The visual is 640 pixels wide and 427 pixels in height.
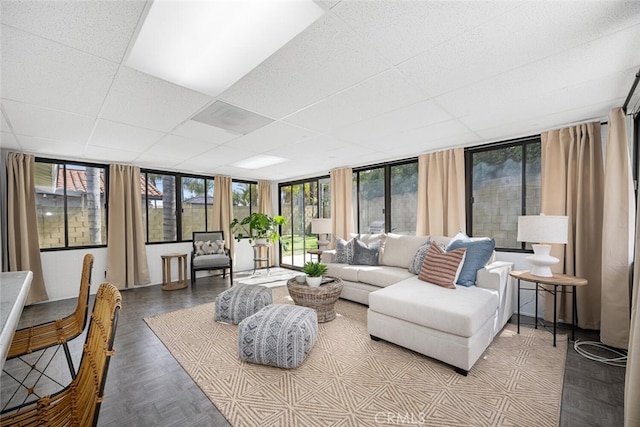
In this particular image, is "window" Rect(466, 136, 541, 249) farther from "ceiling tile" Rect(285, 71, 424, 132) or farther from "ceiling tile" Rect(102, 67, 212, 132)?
"ceiling tile" Rect(102, 67, 212, 132)

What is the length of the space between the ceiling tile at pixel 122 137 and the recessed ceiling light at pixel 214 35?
151 cm

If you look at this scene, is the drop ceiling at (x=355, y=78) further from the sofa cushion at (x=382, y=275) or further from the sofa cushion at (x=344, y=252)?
the sofa cushion at (x=382, y=275)

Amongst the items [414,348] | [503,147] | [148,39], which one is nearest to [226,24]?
[148,39]

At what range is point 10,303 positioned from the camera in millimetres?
1315

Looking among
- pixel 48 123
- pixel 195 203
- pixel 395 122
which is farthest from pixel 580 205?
pixel 195 203

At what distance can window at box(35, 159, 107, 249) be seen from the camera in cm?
447

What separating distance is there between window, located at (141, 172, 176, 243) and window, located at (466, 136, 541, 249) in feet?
18.5

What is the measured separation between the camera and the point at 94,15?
138cm

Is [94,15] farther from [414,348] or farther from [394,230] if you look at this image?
[394,230]

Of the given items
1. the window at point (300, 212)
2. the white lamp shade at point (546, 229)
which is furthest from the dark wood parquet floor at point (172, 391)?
the window at point (300, 212)

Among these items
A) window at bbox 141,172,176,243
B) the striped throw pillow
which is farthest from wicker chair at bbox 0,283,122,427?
window at bbox 141,172,176,243

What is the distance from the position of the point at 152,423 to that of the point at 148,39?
7.65ft
